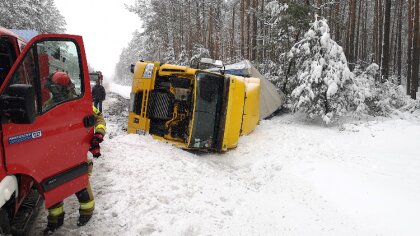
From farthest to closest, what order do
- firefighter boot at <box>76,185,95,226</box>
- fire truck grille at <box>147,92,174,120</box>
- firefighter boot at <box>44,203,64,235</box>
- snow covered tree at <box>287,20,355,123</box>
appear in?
snow covered tree at <box>287,20,355,123</box>
fire truck grille at <box>147,92,174,120</box>
firefighter boot at <box>76,185,95,226</box>
firefighter boot at <box>44,203,64,235</box>

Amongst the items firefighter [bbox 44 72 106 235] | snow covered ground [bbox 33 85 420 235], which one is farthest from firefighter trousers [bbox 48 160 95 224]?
snow covered ground [bbox 33 85 420 235]

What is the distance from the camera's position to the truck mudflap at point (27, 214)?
386 cm

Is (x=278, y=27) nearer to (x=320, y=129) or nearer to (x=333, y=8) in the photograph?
(x=320, y=129)

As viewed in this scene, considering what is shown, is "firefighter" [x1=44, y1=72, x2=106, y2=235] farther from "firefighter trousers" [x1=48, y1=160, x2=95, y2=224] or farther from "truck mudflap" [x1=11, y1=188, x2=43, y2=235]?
"truck mudflap" [x1=11, y1=188, x2=43, y2=235]

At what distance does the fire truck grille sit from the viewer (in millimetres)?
9469

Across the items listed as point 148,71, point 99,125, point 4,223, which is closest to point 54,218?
point 4,223

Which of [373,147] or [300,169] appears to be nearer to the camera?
[300,169]

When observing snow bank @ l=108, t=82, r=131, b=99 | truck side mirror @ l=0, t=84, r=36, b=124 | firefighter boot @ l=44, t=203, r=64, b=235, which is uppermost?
snow bank @ l=108, t=82, r=131, b=99

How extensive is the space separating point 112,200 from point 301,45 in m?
9.90

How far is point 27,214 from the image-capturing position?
413 cm

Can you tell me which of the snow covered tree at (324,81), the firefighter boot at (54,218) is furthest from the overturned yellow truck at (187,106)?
the firefighter boot at (54,218)

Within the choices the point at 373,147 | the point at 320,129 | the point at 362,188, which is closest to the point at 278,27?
the point at 320,129

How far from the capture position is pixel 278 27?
1580 centimetres

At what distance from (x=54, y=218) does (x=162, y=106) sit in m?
5.34
